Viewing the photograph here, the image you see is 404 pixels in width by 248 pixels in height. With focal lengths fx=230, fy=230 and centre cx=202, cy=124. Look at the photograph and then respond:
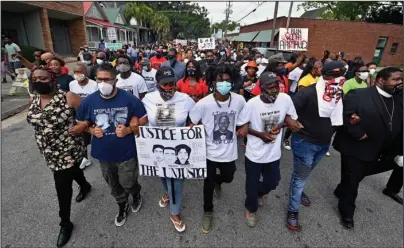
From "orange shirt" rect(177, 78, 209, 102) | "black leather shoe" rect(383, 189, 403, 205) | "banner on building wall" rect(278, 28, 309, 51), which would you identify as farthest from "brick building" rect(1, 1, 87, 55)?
"black leather shoe" rect(383, 189, 403, 205)

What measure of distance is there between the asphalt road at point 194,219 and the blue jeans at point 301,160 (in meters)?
0.41

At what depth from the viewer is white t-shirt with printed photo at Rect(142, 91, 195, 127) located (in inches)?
102

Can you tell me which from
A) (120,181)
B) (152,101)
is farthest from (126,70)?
(120,181)

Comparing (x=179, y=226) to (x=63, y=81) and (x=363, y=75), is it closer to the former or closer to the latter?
(x=63, y=81)

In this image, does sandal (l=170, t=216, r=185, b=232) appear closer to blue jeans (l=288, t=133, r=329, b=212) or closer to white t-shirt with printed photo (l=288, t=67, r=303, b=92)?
blue jeans (l=288, t=133, r=329, b=212)

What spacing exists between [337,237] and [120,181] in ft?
8.76

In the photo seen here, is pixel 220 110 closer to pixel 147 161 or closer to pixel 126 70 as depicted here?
pixel 147 161

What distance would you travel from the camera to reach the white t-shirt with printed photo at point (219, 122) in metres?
2.56

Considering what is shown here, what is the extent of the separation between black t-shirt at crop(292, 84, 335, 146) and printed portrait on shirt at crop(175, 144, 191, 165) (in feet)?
4.46

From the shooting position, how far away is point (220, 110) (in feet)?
8.39

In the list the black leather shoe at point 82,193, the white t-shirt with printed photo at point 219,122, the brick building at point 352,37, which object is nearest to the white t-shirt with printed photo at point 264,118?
the white t-shirt with printed photo at point 219,122

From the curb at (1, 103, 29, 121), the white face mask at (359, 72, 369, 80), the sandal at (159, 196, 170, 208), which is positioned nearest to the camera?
the sandal at (159, 196, 170, 208)

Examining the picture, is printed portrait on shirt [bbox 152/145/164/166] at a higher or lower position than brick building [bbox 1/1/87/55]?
lower

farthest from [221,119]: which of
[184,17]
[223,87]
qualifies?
[184,17]
